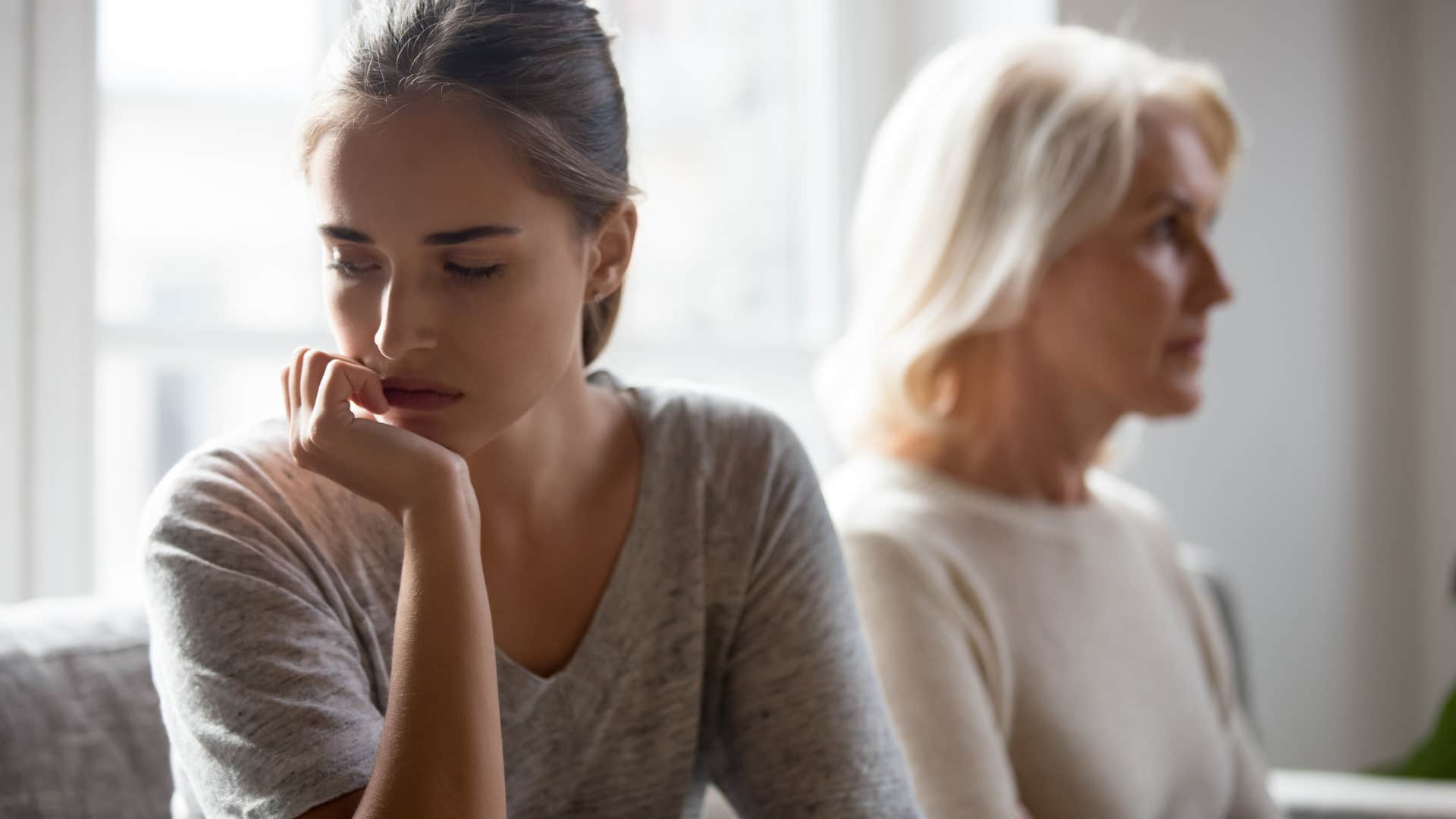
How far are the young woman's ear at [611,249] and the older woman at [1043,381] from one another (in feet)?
1.70

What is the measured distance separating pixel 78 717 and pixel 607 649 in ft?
1.56

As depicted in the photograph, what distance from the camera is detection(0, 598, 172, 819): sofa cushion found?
3.67 ft

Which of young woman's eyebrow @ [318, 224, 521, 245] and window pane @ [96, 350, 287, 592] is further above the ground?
young woman's eyebrow @ [318, 224, 521, 245]

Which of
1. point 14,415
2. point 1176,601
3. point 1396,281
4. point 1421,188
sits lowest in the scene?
point 1176,601

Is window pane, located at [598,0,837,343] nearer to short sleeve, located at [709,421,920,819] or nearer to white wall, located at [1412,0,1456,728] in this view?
white wall, located at [1412,0,1456,728]

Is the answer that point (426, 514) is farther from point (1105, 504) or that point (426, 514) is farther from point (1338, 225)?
point (1338, 225)

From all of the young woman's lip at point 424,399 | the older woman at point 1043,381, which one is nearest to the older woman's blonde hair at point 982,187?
the older woman at point 1043,381

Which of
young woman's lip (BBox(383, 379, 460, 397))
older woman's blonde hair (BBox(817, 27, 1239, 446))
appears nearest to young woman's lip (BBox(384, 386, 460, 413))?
young woman's lip (BBox(383, 379, 460, 397))

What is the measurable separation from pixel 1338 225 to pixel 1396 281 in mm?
175

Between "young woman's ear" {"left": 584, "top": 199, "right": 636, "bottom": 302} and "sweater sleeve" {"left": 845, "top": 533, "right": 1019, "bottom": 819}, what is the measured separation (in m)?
0.52

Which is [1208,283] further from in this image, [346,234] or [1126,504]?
[346,234]

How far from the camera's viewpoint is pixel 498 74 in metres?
0.96

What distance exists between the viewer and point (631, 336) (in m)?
2.39

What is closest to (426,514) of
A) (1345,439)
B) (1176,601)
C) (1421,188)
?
(1176,601)
